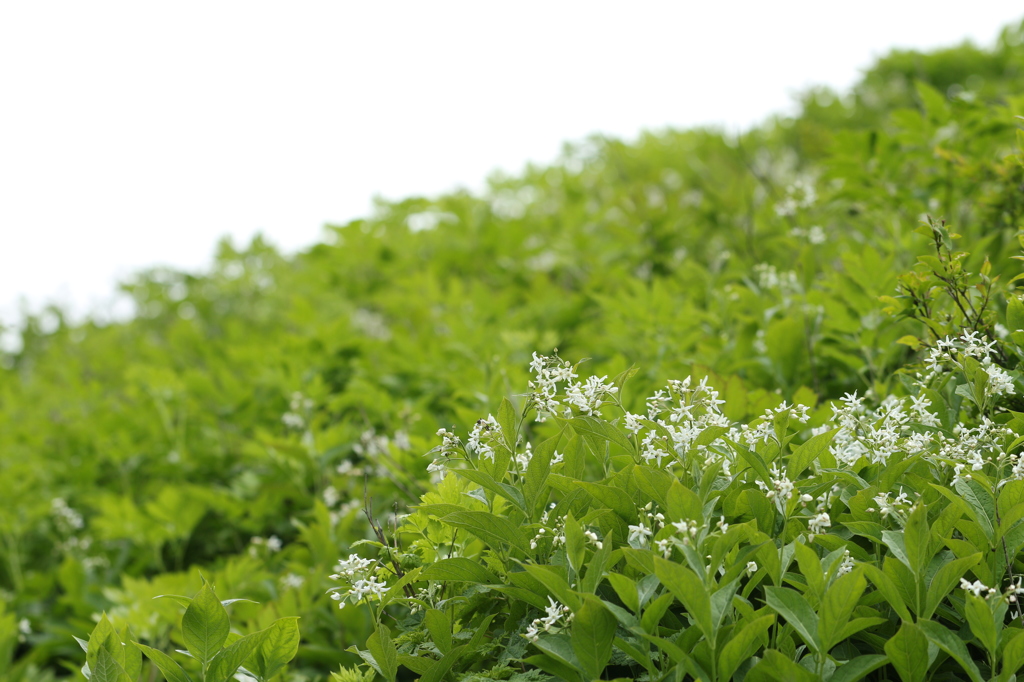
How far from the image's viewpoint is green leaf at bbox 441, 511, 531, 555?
1.87m

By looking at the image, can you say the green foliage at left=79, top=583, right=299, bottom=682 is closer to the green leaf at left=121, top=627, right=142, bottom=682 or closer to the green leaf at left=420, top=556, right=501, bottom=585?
the green leaf at left=121, top=627, right=142, bottom=682

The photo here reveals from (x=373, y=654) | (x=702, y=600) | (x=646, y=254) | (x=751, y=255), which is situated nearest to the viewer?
(x=702, y=600)

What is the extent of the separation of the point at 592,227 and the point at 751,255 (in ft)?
5.55

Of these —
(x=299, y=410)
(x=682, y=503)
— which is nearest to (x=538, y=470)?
(x=682, y=503)

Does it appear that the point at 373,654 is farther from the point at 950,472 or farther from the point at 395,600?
the point at 950,472

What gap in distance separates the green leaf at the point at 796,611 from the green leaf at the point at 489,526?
56 cm

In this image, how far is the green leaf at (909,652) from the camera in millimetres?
1627

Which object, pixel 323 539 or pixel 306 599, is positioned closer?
pixel 306 599

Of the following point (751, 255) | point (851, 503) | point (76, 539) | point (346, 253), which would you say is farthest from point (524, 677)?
point (346, 253)

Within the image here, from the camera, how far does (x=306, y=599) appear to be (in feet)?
9.40

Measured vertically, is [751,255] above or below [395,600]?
above

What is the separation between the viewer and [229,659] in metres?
1.91

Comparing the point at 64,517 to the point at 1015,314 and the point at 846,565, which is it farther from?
the point at 1015,314

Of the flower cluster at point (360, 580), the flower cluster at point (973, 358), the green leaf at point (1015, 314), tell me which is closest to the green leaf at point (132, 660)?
the flower cluster at point (360, 580)
